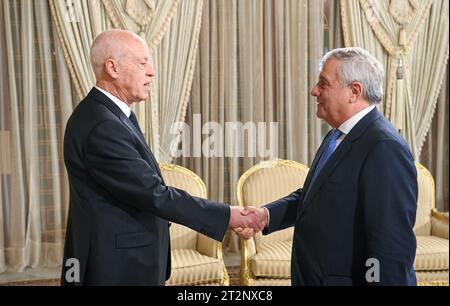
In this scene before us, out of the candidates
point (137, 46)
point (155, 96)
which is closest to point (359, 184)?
point (137, 46)

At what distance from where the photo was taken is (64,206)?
382cm

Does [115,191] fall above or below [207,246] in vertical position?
above

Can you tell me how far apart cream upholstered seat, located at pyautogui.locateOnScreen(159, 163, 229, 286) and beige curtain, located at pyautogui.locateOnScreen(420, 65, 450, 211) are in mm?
2191

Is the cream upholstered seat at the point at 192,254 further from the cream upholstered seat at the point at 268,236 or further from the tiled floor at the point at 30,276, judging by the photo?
the tiled floor at the point at 30,276

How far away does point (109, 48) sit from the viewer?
5.77ft

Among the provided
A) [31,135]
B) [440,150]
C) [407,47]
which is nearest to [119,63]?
[31,135]

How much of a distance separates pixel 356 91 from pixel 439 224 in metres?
→ 2.01

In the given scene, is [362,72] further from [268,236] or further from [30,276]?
[30,276]

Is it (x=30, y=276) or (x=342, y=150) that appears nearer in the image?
(x=342, y=150)

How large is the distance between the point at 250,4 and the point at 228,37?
297 mm

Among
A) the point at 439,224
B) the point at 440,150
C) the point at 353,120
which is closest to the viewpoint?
the point at 353,120

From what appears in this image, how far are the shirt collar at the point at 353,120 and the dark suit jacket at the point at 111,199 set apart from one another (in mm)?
601

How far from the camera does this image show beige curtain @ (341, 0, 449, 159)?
3.99 meters

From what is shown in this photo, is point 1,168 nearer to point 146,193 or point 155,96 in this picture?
point 155,96
